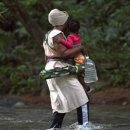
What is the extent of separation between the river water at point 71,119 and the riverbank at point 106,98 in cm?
94

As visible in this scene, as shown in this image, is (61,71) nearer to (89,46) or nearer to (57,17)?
(57,17)

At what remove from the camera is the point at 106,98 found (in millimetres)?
16172

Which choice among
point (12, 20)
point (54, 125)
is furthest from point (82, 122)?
point (12, 20)

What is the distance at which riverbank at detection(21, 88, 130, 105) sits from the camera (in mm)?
15627

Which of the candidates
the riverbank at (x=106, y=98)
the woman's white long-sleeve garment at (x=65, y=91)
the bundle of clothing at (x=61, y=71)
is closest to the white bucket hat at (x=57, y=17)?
the woman's white long-sleeve garment at (x=65, y=91)

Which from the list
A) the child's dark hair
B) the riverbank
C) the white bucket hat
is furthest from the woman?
the riverbank

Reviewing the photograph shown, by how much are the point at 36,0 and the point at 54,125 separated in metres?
9.63

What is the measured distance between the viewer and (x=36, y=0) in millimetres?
18109

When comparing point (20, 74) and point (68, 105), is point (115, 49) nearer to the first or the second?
point (20, 74)

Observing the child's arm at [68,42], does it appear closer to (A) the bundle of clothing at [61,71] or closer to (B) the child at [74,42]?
(B) the child at [74,42]

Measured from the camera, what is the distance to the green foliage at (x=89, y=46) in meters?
17.9

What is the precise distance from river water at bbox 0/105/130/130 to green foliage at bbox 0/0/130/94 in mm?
3445

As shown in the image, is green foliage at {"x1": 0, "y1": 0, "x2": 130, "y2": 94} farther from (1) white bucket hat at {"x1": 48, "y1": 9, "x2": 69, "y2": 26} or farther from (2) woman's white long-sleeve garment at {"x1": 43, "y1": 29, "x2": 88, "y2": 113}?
(2) woman's white long-sleeve garment at {"x1": 43, "y1": 29, "x2": 88, "y2": 113}

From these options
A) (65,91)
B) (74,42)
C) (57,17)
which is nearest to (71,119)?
(65,91)
